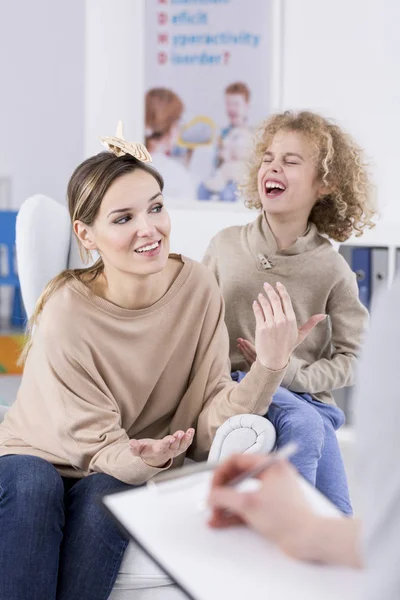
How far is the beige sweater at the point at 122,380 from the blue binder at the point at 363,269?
1341mm

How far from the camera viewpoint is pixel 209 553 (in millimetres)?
922

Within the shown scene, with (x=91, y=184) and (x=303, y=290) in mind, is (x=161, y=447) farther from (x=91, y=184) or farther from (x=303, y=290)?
(x=303, y=290)

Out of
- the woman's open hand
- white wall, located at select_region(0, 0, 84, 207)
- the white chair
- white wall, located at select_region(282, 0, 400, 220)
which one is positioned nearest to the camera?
the woman's open hand

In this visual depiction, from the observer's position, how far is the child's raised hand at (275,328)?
1.65 metres

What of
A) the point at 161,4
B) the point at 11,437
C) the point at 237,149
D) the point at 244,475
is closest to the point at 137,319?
the point at 11,437

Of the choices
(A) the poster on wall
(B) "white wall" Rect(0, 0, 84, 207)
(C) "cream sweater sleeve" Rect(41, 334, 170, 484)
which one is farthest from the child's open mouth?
(B) "white wall" Rect(0, 0, 84, 207)

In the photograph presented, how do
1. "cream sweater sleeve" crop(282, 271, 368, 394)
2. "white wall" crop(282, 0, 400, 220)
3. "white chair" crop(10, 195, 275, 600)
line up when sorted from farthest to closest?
"white wall" crop(282, 0, 400, 220) < "cream sweater sleeve" crop(282, 271, 368, 394) < "white chair" crop(10, 195, 275, 600)

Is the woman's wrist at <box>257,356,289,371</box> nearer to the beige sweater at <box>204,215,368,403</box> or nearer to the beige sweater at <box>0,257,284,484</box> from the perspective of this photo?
the beige sweater at <box>0,257,284,484</box>

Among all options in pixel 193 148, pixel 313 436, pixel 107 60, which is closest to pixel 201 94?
pixel 193 148

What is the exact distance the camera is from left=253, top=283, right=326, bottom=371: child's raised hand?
64.8 inches

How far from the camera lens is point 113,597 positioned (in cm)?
158

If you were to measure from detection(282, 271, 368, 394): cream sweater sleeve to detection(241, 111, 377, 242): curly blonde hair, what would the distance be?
0.17m

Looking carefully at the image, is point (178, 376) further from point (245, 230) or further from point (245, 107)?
point (245, 107)

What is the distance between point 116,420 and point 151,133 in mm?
2697
